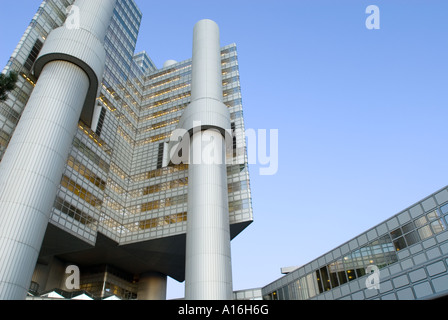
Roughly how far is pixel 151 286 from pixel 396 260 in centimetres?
4902

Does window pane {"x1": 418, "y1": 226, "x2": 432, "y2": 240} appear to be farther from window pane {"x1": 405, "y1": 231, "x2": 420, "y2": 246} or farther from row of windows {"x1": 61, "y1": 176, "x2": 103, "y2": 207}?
row of windows {"x1": 61, "y1": 176, "x2": 103, "y2": 207}

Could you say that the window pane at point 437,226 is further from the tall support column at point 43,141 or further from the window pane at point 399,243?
the tall support column at point 43,141

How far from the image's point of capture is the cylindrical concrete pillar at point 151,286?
64500 millimetres

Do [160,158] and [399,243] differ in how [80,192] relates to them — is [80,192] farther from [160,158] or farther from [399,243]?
[399,243]

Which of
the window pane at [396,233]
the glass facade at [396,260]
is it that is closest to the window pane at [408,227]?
the glass facade at [396,260]

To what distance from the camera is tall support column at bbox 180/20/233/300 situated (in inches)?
1491

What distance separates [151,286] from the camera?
65.3 meters

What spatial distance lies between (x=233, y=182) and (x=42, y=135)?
29452 millimetres

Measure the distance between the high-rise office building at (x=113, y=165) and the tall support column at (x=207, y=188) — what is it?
0.16 m

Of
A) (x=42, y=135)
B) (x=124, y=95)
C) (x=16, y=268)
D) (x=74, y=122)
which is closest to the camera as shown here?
(x=16, y=268)

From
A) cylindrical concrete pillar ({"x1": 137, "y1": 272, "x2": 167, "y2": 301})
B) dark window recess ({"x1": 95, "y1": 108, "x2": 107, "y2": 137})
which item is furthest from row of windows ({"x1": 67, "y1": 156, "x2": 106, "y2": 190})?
cylindrical concrete pillar ({"x1": 137, "y1": 272, "x2": 167, "y2": 301})

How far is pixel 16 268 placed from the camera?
28.9 metres
